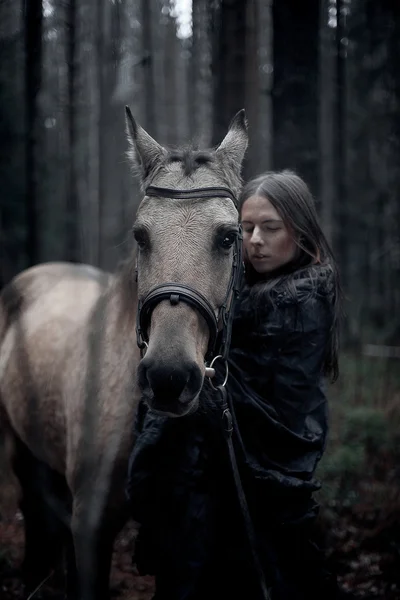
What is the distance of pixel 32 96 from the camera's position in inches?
86.7

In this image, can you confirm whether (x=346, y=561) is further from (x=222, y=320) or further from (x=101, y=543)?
(x=222, y=320)

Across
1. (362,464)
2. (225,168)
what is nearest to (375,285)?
(362,464)

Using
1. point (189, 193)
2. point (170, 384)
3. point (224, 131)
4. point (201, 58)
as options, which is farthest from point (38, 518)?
point (201, 58)

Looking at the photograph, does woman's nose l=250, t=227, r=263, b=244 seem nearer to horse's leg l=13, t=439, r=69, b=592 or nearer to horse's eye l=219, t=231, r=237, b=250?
horse's eye l=219, t=231, r=237, b=250

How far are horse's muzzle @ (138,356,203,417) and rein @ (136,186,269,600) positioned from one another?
22 cm

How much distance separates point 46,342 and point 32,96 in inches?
79.2

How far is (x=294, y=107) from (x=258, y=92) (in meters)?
0.59

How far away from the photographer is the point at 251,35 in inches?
209

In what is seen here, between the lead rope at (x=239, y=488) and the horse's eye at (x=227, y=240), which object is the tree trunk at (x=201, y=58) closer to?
the horse's eye at (x=227, y=240)

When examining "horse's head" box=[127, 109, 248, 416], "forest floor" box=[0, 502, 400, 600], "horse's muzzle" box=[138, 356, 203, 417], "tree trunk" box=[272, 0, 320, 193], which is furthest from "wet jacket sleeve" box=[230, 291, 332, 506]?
"tree trunk" box=[272, 0, 320, 193]

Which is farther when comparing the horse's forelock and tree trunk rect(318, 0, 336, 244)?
tree trunk rect(318, 0, 336, 244)

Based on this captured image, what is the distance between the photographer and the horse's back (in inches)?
136

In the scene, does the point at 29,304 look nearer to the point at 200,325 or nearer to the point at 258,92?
the point at 200,325

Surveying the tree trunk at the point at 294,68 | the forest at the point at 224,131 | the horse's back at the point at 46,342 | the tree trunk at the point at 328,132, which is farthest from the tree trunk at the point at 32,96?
the tree trunk at the point at 328,132
